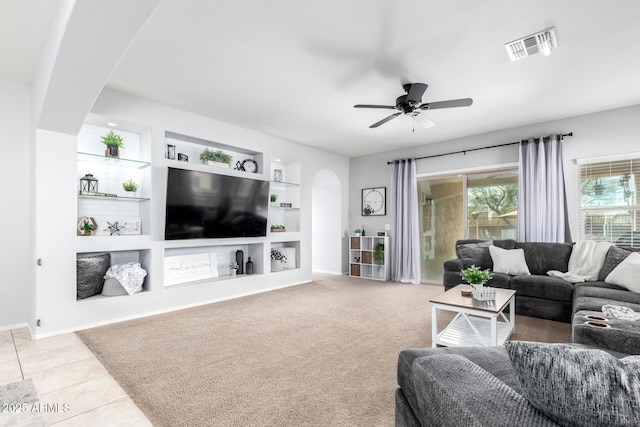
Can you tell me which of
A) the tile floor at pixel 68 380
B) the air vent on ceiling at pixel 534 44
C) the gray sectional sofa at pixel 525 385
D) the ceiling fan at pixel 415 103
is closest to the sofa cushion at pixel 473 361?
the gray sectional sofa at pixel 525 385

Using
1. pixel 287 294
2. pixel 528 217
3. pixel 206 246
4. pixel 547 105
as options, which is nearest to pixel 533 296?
pixel 528 217

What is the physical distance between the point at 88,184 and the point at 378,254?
4965mm

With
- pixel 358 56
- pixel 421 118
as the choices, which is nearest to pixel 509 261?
pixel 421 118

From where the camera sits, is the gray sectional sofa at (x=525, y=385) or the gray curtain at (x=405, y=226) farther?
the gray curtain at (x=405, y=226)

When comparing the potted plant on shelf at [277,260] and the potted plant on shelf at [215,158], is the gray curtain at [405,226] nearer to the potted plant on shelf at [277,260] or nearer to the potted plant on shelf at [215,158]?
the potted plant on shelf at [277,260]

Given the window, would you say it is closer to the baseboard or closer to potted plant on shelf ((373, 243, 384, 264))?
potted plant on shelf ((373, 243, 384, 264))

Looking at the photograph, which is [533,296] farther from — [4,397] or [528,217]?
[4,397]

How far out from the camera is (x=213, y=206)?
4.47 m

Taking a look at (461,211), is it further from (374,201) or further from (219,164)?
(219,164)

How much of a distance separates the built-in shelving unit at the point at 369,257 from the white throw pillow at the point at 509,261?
2237 millimetres

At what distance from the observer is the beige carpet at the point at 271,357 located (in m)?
1.89

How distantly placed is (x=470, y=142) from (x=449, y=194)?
102 cm

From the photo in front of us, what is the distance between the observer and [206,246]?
15.8 ft

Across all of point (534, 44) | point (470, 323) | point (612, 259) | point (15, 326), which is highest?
point (534, 44)
